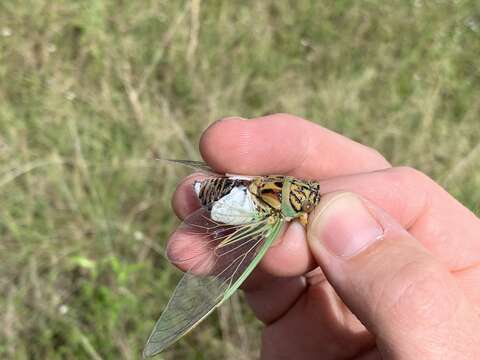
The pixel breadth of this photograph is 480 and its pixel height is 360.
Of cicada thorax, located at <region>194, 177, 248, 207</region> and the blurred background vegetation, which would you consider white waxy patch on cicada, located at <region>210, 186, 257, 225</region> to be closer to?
cicada thorax, located at <region>194, 177, 248, 207</region>

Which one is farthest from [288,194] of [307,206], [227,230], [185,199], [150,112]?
[150,112]

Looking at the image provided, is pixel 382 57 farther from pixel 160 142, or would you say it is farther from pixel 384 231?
pixel 384 231

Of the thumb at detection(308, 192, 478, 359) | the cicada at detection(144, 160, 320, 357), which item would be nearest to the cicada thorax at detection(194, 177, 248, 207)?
the cicada at detection(144, 160, 320, 357)

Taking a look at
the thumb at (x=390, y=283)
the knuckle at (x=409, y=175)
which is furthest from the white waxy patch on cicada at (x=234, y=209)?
the knuckle at (x=409, y=175)

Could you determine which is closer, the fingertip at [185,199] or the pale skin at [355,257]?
the pale skin at [355,257]

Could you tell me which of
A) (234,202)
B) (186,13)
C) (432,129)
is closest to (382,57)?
(432,129)

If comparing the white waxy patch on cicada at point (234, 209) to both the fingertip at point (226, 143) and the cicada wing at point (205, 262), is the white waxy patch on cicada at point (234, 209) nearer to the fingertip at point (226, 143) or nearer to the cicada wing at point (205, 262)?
the cicada wing at point (205, 262)

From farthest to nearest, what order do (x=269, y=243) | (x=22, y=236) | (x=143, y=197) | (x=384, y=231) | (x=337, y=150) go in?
(x=143, y=197)
(x=22, y=236)
(x=337, y=150)
(x=269, y=243)
(x=384, y=231)

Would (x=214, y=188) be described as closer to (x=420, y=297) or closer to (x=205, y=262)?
(x=205, y=262)
